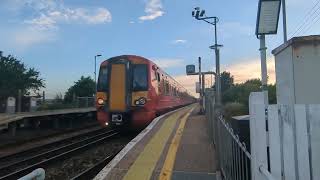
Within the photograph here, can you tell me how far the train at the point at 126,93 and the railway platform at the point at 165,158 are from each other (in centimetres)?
426

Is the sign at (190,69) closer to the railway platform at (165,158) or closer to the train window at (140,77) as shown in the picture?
the train window at (140,77)

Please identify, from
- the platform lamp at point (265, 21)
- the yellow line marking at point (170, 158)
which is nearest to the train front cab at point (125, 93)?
the yellow line marking at point (170, 158)

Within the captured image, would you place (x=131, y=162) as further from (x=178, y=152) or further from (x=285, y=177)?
(x=285, y=177)

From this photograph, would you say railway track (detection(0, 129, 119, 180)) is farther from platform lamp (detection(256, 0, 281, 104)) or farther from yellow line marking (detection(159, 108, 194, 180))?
platform lamp (detection(256, 0, 281, 104))

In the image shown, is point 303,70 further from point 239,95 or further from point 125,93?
point 239,95

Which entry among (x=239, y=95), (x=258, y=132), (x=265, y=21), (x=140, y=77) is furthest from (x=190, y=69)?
(x=258, y=132)

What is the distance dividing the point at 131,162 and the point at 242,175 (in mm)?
5216

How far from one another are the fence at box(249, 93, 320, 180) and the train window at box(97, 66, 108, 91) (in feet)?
55.9

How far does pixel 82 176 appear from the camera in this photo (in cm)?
1170

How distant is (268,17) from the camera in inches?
238

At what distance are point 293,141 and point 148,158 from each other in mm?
8177

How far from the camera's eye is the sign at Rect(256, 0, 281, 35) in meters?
5.87

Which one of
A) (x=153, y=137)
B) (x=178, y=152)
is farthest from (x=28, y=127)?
(x=178, y=152)

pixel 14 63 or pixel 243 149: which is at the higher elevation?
pixel 14 63
